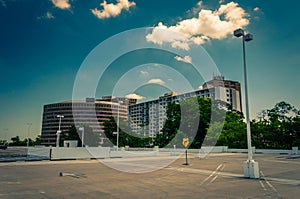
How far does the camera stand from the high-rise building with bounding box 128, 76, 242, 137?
118 meters

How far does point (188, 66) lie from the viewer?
2733 cm

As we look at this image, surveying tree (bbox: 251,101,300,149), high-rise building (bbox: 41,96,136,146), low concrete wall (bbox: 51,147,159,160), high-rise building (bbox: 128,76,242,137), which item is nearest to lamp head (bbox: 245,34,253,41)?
low concrete wall (bbox: 51,147,159,160)

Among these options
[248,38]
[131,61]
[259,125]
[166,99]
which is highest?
[166,99]

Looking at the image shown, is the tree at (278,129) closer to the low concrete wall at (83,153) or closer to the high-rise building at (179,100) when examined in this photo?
the low concrete wall at (83,153)

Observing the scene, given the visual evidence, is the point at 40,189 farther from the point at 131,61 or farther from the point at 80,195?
the point at 131,61

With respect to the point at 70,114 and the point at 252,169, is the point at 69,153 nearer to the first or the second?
the point at 252,169

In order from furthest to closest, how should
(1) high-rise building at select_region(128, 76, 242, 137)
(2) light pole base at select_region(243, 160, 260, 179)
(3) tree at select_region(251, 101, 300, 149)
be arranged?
1. (1) high-rise building at select_region(128, 76, 242, 137)
2. (3) tree at select_region(251, 101, 300, 149)
3. (2) light pole base at select_region(243, 160, 260, 179)

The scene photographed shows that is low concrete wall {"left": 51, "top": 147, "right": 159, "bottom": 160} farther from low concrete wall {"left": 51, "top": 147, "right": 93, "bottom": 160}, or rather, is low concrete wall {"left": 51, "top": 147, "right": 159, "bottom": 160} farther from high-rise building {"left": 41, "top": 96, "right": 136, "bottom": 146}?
high-rise building {"left": 41, "top": 96, "right": 136, "bottom": 146}

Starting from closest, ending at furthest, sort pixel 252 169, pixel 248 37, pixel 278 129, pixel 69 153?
1. pixel 252 169
2. pixel 248 37
3. pixel 69 153
4. pixel 278 129

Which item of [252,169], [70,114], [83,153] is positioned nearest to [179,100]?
[70,114]

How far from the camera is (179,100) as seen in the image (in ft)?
425

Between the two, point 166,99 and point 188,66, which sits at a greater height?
point 166,99

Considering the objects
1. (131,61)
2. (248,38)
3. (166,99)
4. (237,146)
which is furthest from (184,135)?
(166,99)

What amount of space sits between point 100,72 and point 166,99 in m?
122
